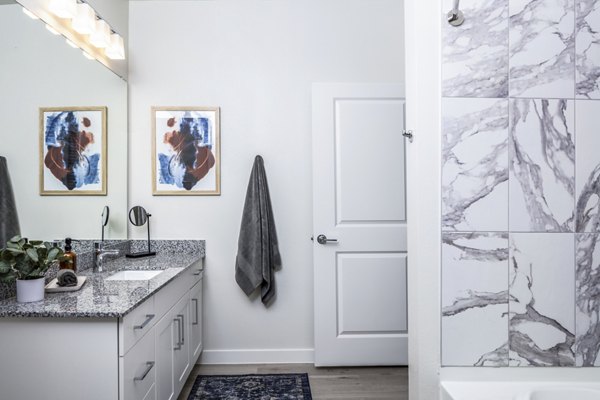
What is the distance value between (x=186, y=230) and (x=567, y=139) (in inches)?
89.2

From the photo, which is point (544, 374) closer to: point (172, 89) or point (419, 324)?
point (419, 324)

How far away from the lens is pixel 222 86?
2.67 metres

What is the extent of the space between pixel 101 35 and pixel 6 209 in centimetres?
120

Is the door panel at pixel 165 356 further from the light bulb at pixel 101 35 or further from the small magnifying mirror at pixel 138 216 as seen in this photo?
the light bulb at pixel 101 35

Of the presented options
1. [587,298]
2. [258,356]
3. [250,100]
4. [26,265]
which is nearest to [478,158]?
[587,298]

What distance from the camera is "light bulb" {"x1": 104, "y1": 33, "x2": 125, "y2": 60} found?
232 centimetres

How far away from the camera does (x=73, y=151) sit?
2.12 m

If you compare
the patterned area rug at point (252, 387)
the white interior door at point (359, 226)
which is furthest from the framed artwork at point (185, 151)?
→ the patterned area rug at point (252, 387)

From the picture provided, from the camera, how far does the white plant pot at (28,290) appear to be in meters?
1.43

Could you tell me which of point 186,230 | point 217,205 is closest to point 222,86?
point 217,205

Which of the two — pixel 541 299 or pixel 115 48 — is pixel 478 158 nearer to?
pixel 541 299

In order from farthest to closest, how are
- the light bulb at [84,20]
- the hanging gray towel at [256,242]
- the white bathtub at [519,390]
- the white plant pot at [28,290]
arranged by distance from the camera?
the hanging gray towel at [256,242], the light bulb at [84,20], the white plant pot at [28,290], the white bathtub at [519,390]

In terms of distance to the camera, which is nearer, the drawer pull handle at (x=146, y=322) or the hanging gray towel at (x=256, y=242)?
the drawer pull handle at (x=146, y=322)

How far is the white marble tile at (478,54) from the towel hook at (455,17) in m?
0.01
